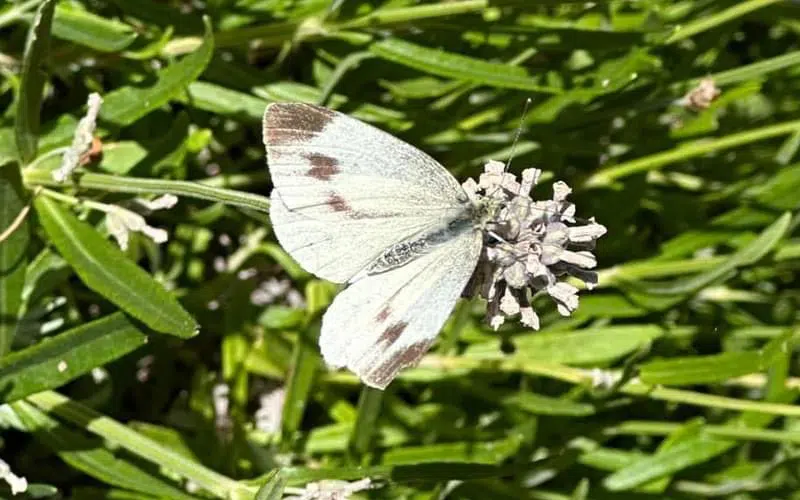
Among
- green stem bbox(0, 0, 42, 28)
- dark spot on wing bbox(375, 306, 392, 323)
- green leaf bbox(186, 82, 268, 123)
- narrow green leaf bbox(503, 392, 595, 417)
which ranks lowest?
narrow green leaf bbox(503, 392, 595, 417)

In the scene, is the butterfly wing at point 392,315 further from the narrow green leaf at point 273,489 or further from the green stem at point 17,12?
the green stem at point 17,12

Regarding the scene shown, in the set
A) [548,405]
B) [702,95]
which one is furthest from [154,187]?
[702,95]

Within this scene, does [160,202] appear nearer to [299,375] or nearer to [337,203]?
[337,203]

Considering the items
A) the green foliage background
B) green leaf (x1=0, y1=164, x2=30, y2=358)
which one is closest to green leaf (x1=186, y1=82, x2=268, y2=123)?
the green foliage background

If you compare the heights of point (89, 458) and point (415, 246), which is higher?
point (415, 246)

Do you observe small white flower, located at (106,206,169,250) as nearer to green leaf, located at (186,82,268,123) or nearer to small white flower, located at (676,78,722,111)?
green leaf, located at (186,82,268,123)

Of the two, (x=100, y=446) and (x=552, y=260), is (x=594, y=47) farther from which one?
(x=100, y=446)
